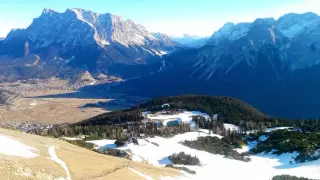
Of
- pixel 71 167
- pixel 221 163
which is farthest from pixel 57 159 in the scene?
pixel 221 163

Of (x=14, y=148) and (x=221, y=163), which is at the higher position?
(x=14, y=148)

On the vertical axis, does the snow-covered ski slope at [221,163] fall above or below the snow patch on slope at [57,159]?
below

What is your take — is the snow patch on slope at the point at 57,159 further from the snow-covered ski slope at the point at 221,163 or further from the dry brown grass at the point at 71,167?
the snow-covered ski slope at the point at 221,163

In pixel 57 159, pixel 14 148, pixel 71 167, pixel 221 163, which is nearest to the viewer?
pixel 71 167

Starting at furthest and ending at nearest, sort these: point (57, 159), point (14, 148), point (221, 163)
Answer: point (221, 163) < point (57, 159) < point (14, 148)

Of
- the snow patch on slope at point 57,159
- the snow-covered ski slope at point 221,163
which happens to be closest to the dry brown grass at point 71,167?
the snow patch on slope at point 57,159

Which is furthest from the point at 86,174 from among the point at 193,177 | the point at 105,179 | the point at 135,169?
the point at 193,177

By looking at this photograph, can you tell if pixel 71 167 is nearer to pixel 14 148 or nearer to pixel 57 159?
pixel 57 159

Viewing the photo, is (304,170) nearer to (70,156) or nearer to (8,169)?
(70,156)

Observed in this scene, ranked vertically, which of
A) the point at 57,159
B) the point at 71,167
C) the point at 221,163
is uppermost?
the point at 57,159
